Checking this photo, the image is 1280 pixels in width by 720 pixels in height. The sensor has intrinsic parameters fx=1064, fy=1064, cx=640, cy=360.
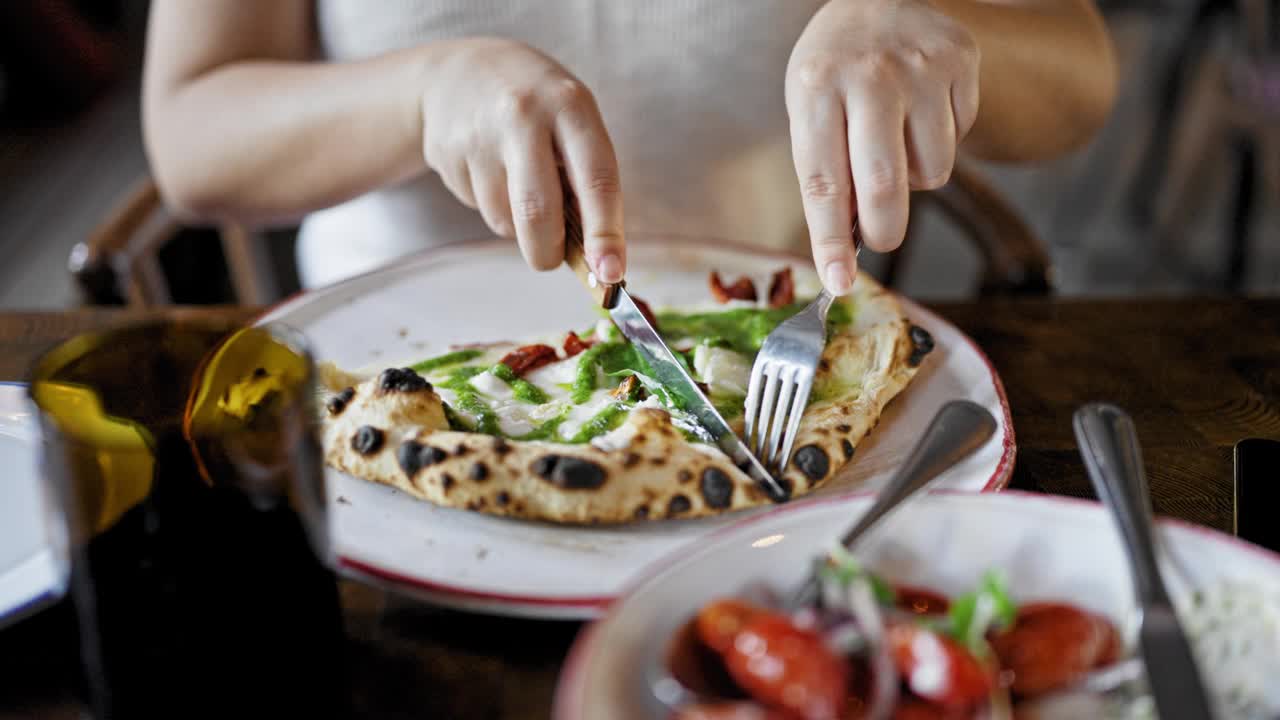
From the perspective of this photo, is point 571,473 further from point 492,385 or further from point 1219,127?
point 1219,127

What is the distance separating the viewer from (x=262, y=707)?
23.3 inches

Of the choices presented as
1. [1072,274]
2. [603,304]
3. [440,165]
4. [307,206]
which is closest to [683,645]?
[603,304]

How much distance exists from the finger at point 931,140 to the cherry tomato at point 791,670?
0.55 m

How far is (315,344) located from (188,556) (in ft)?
1.67

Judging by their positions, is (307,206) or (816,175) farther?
(307,206)

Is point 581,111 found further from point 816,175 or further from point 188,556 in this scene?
point 188,556

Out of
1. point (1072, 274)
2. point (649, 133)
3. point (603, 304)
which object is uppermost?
point (603, 304)

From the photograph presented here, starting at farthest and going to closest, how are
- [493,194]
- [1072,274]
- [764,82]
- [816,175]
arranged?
1. [1072,274]
2. [764,82]
3. [493,194]
4. [816,175]

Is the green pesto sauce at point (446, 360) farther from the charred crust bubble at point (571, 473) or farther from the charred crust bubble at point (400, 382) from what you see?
the charred crust bubble at point (571, 473)

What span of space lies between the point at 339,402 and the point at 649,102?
2.63 ft

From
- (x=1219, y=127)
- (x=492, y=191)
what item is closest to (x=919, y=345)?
(x=492, y=191)

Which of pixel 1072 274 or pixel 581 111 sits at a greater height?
pixel 581 111

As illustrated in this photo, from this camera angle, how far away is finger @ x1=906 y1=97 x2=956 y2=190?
36.4 inches

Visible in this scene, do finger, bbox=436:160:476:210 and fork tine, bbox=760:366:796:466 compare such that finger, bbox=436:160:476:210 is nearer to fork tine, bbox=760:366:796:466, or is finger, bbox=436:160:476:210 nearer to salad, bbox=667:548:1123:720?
fork tine, bbox=760:366:796:466
